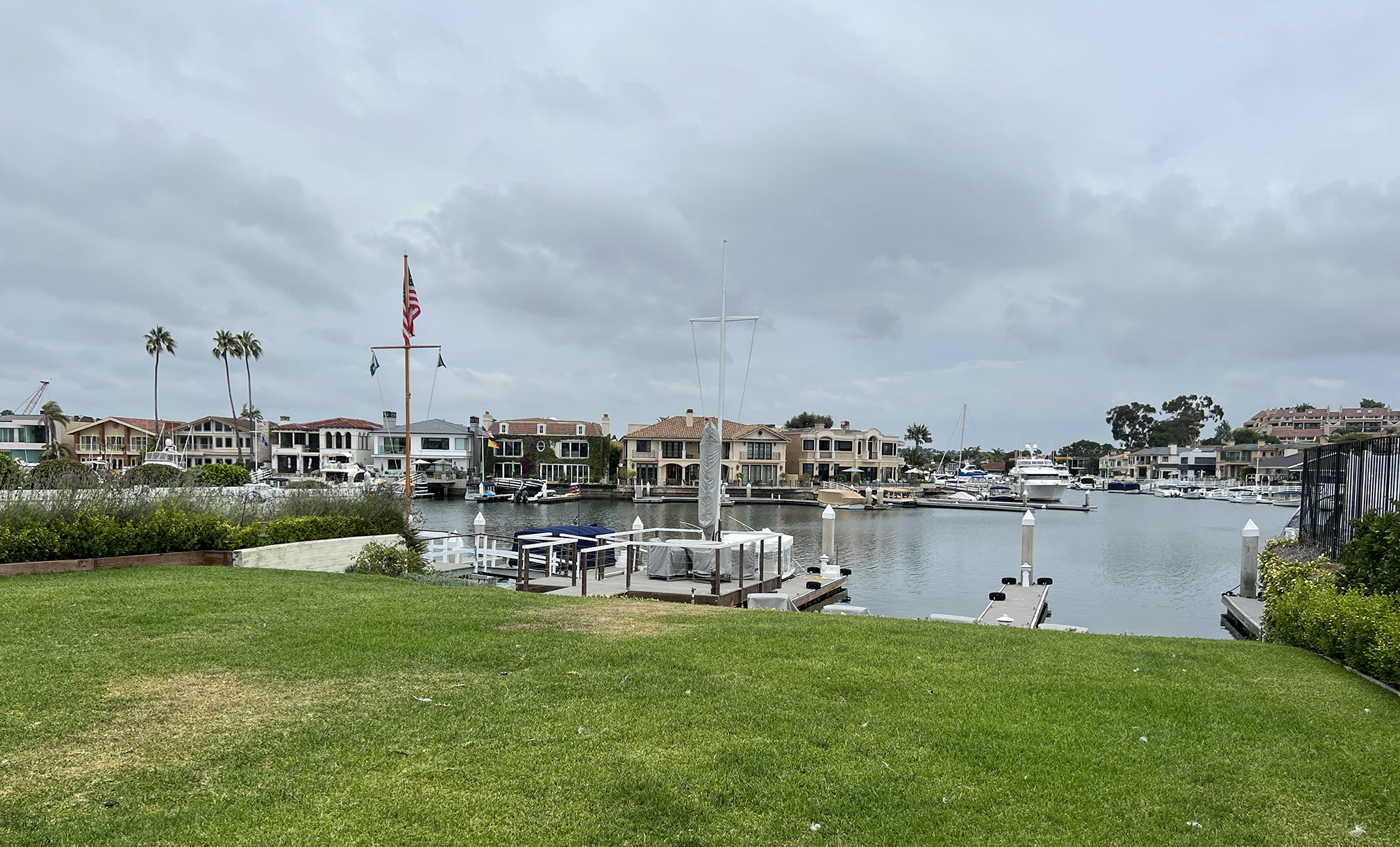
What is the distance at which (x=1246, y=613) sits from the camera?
18.1 m

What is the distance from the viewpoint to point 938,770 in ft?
16.9

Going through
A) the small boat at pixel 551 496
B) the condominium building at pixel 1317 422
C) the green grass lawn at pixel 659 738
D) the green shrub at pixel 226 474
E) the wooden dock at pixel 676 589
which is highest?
the condominium building at pixel 1317 422

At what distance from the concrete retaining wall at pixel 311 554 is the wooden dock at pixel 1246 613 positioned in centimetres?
1839

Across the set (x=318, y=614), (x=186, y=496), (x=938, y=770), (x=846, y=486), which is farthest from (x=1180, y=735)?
(x=846, y=486)

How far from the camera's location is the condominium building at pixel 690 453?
85.1 metres

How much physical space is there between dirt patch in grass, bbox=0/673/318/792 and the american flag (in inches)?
689

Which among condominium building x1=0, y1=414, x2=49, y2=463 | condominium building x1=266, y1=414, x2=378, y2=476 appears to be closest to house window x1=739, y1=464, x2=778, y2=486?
condominium building x1=266, y1=414, x2=378, y2=476

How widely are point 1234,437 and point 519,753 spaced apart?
562 feet

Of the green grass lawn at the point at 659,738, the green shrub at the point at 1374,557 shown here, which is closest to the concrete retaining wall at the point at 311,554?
the green grass lawn at the point at 659,738

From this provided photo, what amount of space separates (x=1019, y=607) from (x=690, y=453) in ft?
214

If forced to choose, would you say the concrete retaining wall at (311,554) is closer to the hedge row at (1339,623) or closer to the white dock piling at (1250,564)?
the hedge row at (1339,623)

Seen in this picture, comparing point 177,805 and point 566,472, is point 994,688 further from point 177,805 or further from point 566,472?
point 566,472

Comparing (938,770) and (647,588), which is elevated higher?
(938,770)

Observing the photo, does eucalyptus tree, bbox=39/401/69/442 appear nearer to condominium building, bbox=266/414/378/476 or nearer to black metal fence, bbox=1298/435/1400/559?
condominium building, bbox=266/414/378/476
